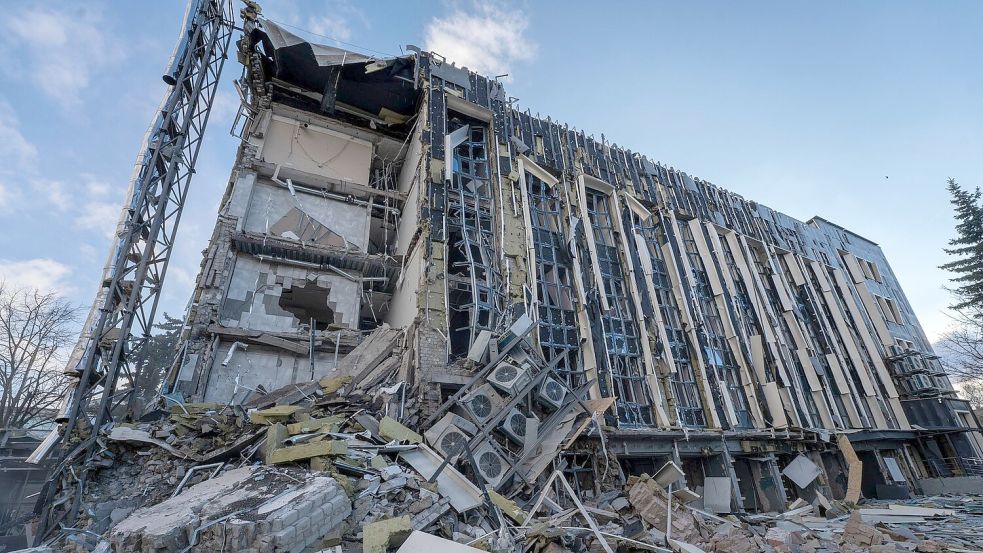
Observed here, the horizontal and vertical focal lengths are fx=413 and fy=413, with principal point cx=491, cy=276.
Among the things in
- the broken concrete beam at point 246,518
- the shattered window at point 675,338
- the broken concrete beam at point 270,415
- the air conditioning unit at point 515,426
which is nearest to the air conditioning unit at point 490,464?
the air conditioning unit at point 515,426

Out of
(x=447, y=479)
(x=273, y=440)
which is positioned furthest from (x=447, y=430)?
(x=273, y=440)

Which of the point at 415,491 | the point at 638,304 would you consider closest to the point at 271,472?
the point at 415,491

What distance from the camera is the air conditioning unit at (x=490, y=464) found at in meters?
8.62

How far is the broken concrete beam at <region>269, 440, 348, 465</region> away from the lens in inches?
274

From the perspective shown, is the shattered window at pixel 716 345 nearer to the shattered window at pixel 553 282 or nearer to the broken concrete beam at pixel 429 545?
the shattered window at pixel 553 282

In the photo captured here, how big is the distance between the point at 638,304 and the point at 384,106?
46.1ft

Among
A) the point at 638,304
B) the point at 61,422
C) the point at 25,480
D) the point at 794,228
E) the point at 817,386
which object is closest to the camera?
the point at 61,422

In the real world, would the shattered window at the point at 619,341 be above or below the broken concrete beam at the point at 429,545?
above

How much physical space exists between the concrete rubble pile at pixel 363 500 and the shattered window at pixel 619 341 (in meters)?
2.94

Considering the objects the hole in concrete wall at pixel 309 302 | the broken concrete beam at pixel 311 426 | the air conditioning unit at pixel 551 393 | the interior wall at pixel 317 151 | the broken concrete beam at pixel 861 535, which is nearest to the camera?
the broken concrete beam at pixel 861 535

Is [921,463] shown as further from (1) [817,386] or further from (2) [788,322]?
(2) [788,322]

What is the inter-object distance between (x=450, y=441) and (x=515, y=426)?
176 centimetres

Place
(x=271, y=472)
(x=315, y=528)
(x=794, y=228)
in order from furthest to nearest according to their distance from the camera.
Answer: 1. (x=794, y=228)
2. (x=271, y=472)
3. (x=315, y=528)

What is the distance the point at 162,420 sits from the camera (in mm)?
9547
